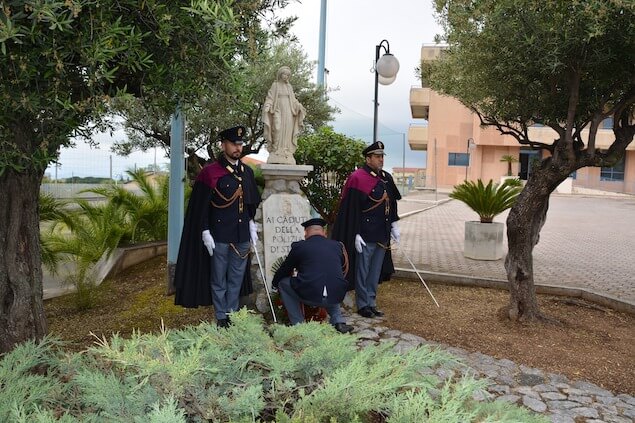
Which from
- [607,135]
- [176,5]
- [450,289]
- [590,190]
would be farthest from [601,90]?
[590,190]

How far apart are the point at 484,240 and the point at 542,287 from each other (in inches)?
121

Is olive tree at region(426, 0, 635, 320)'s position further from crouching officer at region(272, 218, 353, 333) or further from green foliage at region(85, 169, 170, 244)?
green foliage at region(85, 169, 170, 244)

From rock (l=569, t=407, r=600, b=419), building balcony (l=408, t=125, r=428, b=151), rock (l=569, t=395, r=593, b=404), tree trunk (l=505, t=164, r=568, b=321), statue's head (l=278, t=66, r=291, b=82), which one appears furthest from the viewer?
building balcony (l=408, t=125, r=428, b=151)

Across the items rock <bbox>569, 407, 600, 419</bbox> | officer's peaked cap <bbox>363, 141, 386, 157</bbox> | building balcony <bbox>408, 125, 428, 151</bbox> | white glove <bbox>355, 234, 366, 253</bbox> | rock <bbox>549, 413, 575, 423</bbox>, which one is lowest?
rock <bbox>569, 407, 600, 419</bbox>

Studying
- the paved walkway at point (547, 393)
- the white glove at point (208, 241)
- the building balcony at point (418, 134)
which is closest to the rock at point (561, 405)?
the paved walkway at point (547, 393)

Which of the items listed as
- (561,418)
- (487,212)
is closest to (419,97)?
(487,212)

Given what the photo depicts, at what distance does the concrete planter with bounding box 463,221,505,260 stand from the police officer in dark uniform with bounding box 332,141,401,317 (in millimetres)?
4792

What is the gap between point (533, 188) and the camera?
5.52m

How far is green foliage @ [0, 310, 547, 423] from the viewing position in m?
1.49

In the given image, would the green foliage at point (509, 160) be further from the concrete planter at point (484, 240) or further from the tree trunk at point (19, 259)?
the tree trunk at point (19, 259)

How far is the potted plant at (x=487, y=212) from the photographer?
10.1 meters

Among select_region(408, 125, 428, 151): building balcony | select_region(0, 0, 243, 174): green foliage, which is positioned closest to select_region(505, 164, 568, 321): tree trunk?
select_region(0, 0, 243, 174): green foliage

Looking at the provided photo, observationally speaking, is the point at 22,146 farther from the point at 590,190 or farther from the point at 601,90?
the point at 590,190

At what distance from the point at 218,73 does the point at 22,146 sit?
48.4 inches
